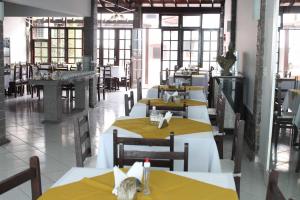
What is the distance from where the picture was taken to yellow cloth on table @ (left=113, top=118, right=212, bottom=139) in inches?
146

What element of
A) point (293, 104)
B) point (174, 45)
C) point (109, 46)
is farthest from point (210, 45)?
point (293, 104)

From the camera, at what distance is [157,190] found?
2.27 meters

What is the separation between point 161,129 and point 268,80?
1691 millimetres

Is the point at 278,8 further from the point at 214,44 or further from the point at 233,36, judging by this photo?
the point at 214,44

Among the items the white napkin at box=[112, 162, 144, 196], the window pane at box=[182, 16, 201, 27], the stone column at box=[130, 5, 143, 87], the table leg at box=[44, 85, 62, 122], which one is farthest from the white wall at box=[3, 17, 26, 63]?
the white napkin at box=[112, 162, 144, 196]

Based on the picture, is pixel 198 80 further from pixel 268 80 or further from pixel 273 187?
pixel 273 187

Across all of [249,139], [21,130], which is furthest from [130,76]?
[249,139]

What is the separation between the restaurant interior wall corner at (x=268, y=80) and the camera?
4.61m

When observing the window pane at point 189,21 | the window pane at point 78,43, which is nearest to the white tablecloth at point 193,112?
the window pane at point 189,21

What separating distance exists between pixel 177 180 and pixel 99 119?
651 centimetres

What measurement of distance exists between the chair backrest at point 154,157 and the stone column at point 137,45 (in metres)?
11.8

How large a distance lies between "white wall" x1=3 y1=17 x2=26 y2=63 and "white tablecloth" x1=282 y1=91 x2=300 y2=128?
36.7ft

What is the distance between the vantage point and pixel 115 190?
2.21 meters

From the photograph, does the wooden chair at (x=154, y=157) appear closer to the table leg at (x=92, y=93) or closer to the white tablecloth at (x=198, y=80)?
the white tablecloth at (x=198, y=80)
